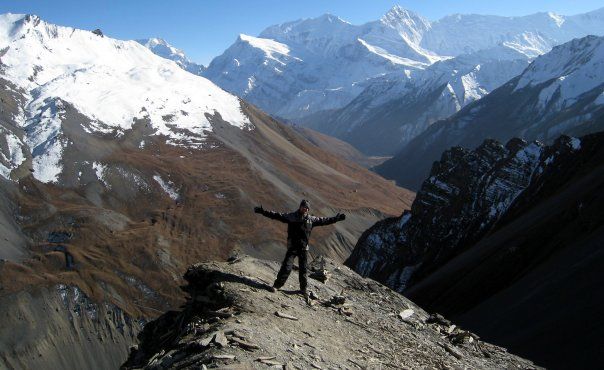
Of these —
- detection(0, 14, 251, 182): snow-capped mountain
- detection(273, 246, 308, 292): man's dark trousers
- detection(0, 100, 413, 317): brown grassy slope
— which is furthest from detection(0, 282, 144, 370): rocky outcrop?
detection(273, 246, 308, 292): man's dark trousers

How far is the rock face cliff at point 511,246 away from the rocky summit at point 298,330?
26.6ft

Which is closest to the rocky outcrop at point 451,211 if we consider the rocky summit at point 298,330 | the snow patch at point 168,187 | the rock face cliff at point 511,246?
the rock face cliff at point 511,246

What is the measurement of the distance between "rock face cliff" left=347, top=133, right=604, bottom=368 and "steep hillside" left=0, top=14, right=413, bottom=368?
2457 cm

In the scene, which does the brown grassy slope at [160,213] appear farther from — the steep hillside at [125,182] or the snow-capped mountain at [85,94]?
the snow-capped mountain at [85,94]

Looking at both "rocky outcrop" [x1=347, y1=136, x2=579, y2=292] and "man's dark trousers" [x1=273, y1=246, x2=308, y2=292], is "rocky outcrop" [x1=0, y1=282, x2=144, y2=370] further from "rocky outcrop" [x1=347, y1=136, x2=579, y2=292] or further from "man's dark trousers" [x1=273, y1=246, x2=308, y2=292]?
"man's dark trousers" [x1=273, y1=246, x2=308, y2=292]

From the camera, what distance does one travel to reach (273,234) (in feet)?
361

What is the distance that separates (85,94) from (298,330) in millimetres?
148305

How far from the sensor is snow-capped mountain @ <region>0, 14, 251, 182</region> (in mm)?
120562

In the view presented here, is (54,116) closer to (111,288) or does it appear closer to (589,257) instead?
(111,288)

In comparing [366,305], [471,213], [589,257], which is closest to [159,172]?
[471,213]

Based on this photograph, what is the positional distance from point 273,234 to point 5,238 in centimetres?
4440

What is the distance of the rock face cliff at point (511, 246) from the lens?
1109 inches

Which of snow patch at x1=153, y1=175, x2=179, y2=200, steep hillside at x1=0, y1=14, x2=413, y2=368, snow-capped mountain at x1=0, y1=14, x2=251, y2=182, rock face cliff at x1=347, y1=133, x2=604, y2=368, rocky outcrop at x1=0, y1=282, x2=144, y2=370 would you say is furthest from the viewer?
snow-capped mountain at x1=0, y1=14, x2=251, y2=182

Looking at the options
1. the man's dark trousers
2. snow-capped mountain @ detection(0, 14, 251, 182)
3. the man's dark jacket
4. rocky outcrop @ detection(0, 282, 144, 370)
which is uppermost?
snow-capped mountain @ detection(0, 14, 251, 182)
